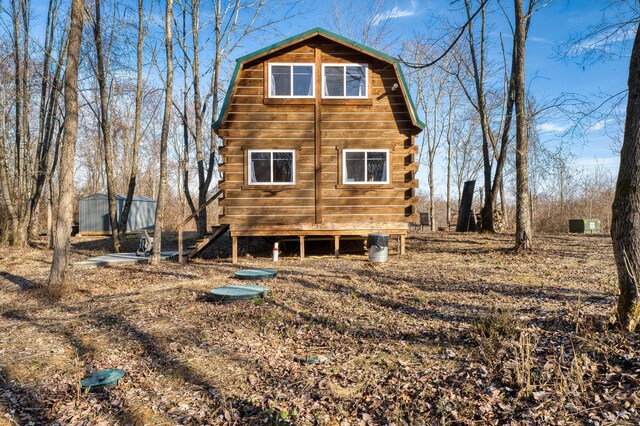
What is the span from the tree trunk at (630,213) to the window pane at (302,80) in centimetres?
874

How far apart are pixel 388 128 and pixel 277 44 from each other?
3.92 meters

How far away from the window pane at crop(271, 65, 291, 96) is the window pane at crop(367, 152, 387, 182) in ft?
9.99

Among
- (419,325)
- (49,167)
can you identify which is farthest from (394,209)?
(49,167)

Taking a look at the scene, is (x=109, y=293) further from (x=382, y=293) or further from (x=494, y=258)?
(x=494, y=258)

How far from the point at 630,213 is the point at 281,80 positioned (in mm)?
9699

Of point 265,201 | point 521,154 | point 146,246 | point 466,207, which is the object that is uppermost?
point 521,154

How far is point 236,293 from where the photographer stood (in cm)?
677

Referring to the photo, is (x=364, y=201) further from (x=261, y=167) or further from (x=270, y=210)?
(x=261, y=167)

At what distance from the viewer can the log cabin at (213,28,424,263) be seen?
11.8 meters

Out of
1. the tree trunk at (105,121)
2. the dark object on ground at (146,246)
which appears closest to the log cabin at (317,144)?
the dark object on ground at (146,246)

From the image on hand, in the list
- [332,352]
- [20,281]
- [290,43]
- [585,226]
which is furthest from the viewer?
[585,226]

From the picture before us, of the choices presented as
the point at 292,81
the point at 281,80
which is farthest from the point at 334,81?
the point at 281,80

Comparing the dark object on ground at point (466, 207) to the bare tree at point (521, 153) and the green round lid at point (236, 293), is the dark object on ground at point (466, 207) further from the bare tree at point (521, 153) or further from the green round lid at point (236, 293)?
the green round lid at point (236, 293)

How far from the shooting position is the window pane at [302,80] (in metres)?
12.0
